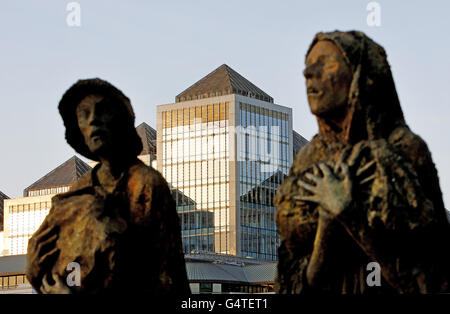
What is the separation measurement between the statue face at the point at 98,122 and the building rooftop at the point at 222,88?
12205 cm

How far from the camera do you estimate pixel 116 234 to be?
10.8m

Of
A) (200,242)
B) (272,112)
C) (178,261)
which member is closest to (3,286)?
(200,242)

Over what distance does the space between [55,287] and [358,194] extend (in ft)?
9.31

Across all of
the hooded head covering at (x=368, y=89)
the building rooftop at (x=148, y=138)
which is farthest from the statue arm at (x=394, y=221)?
the building rooftop at (x=148, y=138)

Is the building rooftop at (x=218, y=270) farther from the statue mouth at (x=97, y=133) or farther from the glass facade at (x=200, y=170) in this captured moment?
the statue mouth at (x=97, y=133)

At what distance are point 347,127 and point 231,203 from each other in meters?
120

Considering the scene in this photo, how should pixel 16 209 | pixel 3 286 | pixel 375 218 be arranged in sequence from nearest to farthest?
pixel 375 218
pixel 3 286
pixel 16 209

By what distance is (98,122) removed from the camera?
11.4m

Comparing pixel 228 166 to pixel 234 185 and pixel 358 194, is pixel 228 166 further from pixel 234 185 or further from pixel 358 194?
pixel 358 194

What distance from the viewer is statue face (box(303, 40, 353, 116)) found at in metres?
9.71

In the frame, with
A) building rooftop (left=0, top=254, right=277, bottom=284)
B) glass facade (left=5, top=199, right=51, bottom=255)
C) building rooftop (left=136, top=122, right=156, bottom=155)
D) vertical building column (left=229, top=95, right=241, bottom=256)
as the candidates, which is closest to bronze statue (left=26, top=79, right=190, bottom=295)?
building rooftop (left=0, top=254, right=277, bottom=284)

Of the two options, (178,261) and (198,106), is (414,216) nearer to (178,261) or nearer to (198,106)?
(178,261)

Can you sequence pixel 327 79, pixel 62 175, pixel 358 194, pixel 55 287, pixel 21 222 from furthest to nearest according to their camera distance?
pixel 62 175, pixel 21 222, pixel 55 287, pixel 327 79, pixel 358 194

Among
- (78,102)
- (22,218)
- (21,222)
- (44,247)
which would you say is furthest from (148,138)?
(44,247)
